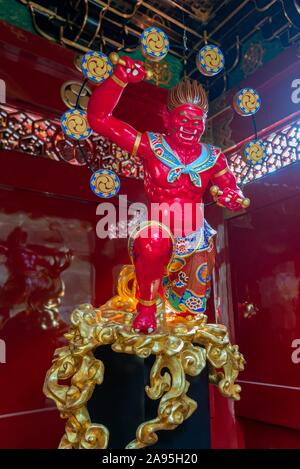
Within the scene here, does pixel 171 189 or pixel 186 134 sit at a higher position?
pixel 186 134

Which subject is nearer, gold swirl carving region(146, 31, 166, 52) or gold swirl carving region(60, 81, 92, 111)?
gold swirl carving region(146, 31, 166, 52)

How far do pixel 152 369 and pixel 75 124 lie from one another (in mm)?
→ 827

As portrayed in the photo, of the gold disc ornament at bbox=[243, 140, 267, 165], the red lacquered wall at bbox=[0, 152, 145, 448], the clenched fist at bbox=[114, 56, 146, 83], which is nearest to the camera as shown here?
the clenched fist at bbox=[114, 56, 146, 83]

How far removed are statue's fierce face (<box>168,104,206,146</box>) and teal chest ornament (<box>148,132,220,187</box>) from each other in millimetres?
53

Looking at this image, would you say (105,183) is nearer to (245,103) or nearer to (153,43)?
(153,43)

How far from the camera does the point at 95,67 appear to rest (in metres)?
1.13

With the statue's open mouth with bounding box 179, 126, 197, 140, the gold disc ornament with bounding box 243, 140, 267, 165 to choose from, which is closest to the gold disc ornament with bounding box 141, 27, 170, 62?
the statue's open mouth with bounding box 179, 126, 197, 140

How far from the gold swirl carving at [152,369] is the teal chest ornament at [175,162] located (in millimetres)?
472

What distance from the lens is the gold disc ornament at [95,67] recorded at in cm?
113

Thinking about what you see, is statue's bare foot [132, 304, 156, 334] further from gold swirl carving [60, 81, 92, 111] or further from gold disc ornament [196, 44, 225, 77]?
gold swirl carving [60, 81, 92, 111]

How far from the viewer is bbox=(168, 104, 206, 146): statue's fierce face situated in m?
1.22

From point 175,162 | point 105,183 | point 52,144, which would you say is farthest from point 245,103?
point 52,144

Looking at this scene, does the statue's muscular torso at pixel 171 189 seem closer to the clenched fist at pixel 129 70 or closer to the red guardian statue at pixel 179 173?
the red guardian statue at pixel 179 173

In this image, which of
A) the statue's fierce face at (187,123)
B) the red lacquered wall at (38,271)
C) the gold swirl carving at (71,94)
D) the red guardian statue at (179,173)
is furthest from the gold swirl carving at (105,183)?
the gold swirl carving at (71,94)
